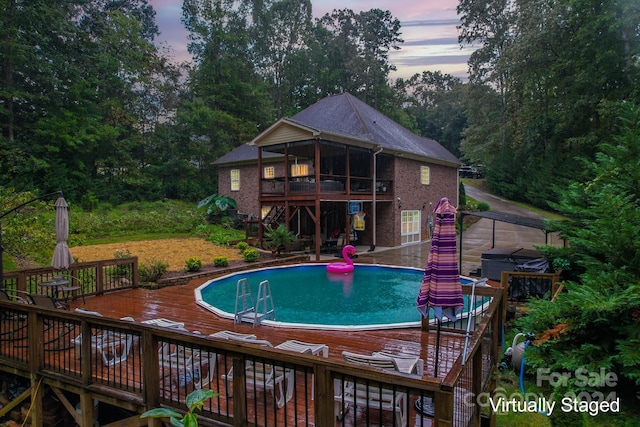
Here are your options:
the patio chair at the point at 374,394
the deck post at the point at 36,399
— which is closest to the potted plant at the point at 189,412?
the patio chair at the point at 374,394

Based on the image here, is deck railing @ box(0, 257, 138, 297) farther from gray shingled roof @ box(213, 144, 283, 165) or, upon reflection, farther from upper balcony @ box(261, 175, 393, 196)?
gray shingled roof @ box(213, 144, 283, 165)

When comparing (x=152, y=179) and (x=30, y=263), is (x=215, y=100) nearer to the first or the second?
(x=152, y=179)

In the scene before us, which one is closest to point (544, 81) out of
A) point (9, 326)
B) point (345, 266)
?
point (345, 266)

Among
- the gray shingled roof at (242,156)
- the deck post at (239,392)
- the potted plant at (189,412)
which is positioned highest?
the gray shingled roof at (242,156)

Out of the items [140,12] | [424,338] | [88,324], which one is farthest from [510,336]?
[140,12]

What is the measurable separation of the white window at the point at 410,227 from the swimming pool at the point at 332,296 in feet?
22.2

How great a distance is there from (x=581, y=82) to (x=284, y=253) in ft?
59.8

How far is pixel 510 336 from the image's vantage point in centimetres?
770

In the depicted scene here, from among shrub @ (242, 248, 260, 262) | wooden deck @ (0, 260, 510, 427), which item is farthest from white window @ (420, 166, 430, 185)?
wooden deck @ (0, 260, 510, 427)

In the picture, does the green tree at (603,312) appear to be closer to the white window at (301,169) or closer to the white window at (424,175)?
the white window at (424,175)

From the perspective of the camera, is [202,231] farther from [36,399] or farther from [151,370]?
[151,370]

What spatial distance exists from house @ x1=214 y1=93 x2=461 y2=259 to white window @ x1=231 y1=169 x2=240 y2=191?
0.69 m

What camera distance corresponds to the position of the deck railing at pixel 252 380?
2900mm

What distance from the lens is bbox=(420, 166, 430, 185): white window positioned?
22.1 metres
